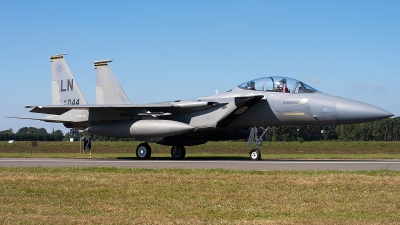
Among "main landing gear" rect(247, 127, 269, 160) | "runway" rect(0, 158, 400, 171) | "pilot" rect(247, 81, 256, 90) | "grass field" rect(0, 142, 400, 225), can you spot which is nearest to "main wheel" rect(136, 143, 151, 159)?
"runway" rect(0, 158, 400, 171)

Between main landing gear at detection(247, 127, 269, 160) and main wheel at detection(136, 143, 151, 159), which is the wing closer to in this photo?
main wheel at detection(136, 143, 151, 159)

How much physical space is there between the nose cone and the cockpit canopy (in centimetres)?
136

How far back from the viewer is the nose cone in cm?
1714

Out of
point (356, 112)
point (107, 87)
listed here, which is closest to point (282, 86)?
point (356, 112)

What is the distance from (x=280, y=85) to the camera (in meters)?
18.8

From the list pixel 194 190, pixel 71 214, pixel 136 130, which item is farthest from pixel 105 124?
pixel 71 214

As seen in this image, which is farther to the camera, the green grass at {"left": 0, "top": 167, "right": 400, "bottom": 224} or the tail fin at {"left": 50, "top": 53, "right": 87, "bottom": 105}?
the tail fin at {"left": 50, "top": 53, "right": 87, "bottom": 105}

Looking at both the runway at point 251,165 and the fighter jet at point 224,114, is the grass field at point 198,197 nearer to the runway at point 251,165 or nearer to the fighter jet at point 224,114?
the runway at point 251,165

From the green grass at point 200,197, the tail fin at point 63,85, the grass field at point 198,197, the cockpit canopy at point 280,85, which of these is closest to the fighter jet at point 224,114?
the cockpit canopy at point 280,85

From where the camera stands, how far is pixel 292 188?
978cm

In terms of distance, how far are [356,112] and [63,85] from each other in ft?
45.3

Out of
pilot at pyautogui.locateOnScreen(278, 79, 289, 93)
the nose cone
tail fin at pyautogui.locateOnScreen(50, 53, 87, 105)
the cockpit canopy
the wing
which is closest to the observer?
the nose cone

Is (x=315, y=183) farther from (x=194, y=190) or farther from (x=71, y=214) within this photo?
(x=71, y=214)

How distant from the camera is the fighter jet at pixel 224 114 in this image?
17969 mm
